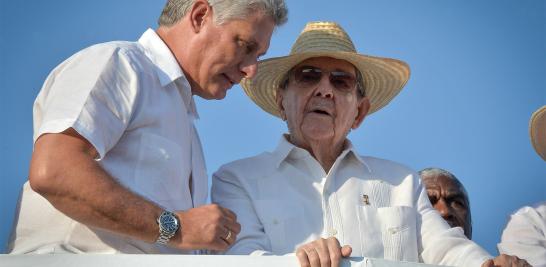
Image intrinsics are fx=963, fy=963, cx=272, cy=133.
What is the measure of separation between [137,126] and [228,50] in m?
0.62

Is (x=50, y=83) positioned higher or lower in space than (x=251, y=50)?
lower

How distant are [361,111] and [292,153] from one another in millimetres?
533

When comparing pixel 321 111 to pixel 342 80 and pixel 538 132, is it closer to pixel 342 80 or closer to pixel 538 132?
pixel 342 80

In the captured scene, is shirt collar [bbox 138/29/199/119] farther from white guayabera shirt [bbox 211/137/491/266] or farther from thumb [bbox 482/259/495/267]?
thumb [bbox 482/259/495/267]

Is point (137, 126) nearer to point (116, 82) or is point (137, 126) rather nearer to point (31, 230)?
point (116, 82)

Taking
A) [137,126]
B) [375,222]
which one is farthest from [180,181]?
[375,222]

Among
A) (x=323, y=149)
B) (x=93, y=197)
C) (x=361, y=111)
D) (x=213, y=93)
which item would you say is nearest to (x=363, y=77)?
(x=361, y=111)

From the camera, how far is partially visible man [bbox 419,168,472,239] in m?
6.09

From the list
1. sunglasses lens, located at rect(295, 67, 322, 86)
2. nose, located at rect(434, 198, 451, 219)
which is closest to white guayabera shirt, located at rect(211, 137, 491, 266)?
sunglasses lens, located at rect(295, 67, 322, 86)

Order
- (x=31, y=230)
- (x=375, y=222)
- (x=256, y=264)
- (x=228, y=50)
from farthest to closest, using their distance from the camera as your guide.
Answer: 1. (x=375, y=222)
2. (x=228, y=50)
3. (x=31, y=230)
4. (x=256, y=264)

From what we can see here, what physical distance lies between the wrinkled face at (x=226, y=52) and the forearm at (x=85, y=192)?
94 cm

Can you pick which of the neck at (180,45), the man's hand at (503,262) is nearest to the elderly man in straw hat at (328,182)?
the man's hand at (503,262)

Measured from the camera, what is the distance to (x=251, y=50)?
4129 millimetres

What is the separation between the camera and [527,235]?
5398 millimetres
